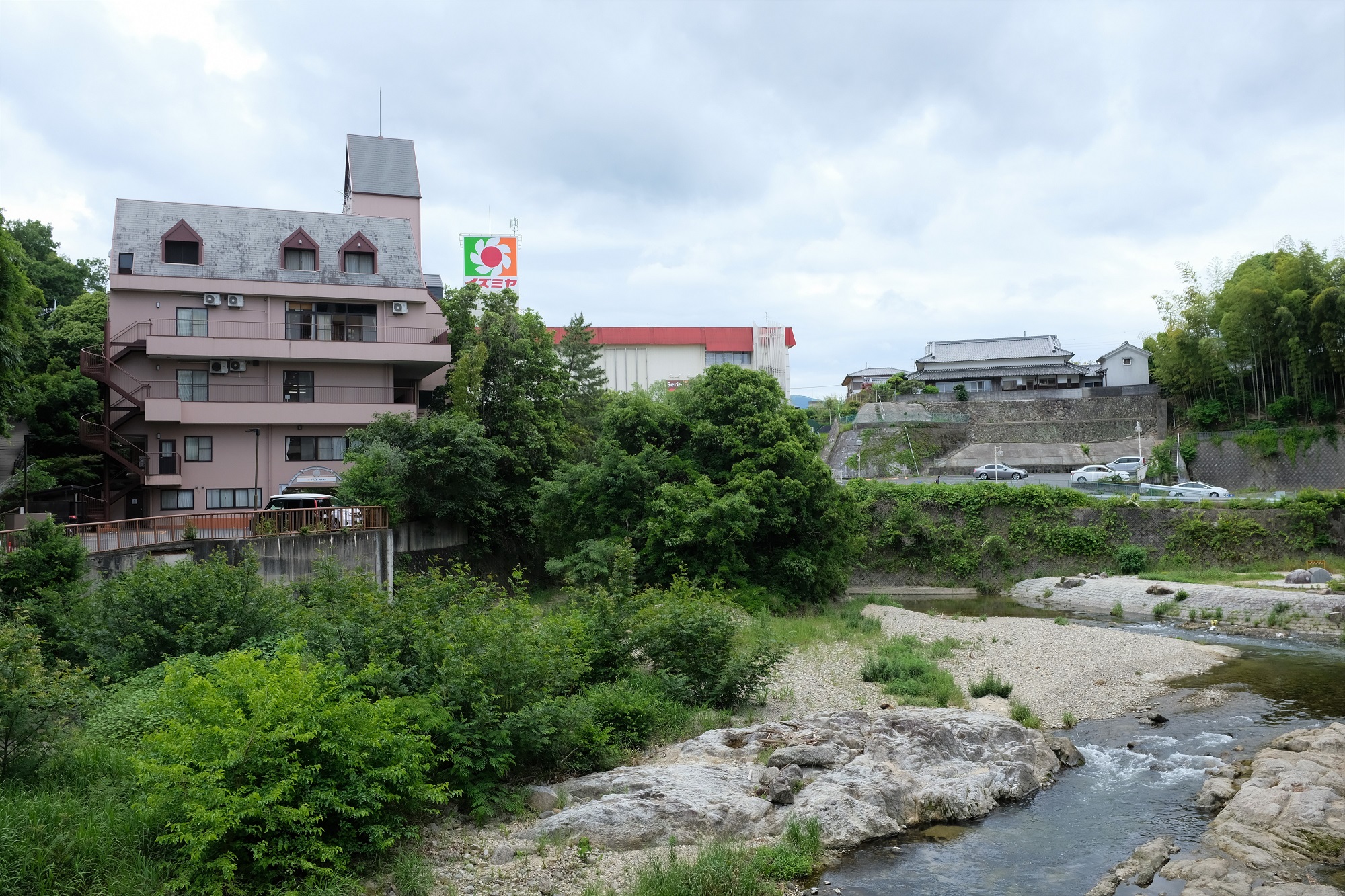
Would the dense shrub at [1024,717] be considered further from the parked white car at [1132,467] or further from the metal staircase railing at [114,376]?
the parked white car at [1132,467]

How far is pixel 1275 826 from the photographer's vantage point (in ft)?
41.7

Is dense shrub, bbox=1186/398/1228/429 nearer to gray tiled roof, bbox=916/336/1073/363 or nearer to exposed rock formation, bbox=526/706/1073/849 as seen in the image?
gray tiled roof, bbox=916/336/1073/363

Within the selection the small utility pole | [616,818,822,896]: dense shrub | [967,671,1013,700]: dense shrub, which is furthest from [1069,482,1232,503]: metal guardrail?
the small utility pole

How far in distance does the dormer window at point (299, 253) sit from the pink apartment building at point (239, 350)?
6 centimetres

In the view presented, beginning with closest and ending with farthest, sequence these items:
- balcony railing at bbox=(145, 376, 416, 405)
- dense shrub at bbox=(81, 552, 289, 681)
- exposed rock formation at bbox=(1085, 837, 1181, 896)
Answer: exposed rock formation at bbox=(1085, 837, 1181, 896) < dense shrub at bbox=(81, 552, 289, 681) < balcony railing at bbox=(145, 376, 416, 405)

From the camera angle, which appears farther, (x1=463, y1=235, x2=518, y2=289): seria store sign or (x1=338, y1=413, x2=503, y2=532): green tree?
(x1=463, y1=235, x2=518, y2=289): seria store sign

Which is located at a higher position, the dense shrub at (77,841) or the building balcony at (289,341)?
the building balcony at (289,341)

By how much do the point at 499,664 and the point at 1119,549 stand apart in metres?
37.0

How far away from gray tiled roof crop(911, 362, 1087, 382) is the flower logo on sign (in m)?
36.1

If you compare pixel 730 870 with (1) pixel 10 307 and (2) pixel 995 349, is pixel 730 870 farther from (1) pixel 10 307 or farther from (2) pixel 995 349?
(2) pixel 995 349

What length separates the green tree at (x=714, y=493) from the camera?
96.3 ft

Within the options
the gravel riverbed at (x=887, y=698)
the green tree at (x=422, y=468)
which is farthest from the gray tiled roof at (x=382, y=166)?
the gravel riverbed at (x=887, y=698)

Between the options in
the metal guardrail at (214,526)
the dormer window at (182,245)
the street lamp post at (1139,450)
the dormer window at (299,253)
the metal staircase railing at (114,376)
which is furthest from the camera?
the street lamp post at (1139,450)

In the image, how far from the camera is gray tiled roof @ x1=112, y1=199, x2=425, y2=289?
3688 centimetres
